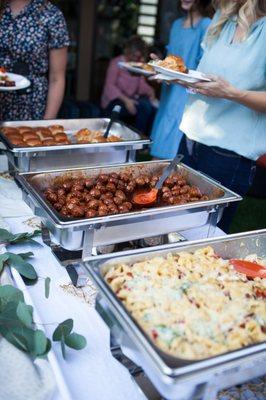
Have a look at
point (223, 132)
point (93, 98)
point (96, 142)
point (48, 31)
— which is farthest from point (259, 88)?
point (93, 98)

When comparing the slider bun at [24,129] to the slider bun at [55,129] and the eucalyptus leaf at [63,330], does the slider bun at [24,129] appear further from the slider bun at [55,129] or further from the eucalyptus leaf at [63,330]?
the eucalyptus leaf at [63,330]

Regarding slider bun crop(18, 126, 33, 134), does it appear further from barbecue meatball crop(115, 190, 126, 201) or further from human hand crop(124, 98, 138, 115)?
human hand crop(124, 98, 138, 115)

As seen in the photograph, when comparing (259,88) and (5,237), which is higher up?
(259,88)

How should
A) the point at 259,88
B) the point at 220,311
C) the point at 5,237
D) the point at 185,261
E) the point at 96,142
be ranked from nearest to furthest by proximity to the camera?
the point at 220,311, the point at 185,261, the point at 5,237, the point at 259,88, the point at 96,142

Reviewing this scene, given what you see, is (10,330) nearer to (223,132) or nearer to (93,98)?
(223,132)

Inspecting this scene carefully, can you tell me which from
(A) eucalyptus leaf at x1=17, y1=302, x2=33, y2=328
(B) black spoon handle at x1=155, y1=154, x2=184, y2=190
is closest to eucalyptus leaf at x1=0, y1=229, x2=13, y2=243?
(A) eucalyptus leaf at x1=17, y1=302, x2=33, y2=328

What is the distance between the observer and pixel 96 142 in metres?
1.80

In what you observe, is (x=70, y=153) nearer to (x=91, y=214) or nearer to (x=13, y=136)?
(x=13, y=136)

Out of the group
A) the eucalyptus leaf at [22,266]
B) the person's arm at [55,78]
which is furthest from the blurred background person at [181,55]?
the eucalyptus leaf at [22,266]

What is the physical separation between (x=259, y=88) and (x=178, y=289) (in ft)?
3.08

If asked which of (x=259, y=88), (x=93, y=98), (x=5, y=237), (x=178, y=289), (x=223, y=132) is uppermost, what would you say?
(x=259, y=88)

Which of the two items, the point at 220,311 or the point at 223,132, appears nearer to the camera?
the point at 220,311

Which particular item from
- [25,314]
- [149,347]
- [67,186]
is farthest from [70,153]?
[149,347]

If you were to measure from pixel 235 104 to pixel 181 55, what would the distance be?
142 centimetres
